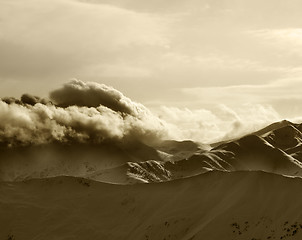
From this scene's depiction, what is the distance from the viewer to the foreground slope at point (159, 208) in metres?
113

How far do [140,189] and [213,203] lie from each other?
2713 cm

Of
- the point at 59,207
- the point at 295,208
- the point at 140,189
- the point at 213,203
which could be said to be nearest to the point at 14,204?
the point at 59,207

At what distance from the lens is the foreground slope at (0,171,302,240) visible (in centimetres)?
11306

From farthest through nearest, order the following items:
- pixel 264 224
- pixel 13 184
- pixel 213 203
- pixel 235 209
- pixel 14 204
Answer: pixel 13 184
pixel 14 204
pixel 213 203
pixel 235 209
pixel 264 224

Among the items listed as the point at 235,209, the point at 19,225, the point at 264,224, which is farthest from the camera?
the point at 19,225

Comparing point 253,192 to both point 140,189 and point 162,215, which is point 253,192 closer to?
point 162,215

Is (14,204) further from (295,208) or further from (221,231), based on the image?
(295,208)

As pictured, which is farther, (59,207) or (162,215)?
(59,207)

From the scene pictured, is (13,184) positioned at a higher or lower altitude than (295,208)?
higher

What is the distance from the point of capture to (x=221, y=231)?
112m

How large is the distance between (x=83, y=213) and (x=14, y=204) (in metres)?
22.2

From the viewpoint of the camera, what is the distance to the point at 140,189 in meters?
153

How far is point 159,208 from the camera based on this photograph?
13950 cm

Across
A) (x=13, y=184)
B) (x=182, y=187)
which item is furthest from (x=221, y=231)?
(x=13, y=184)
